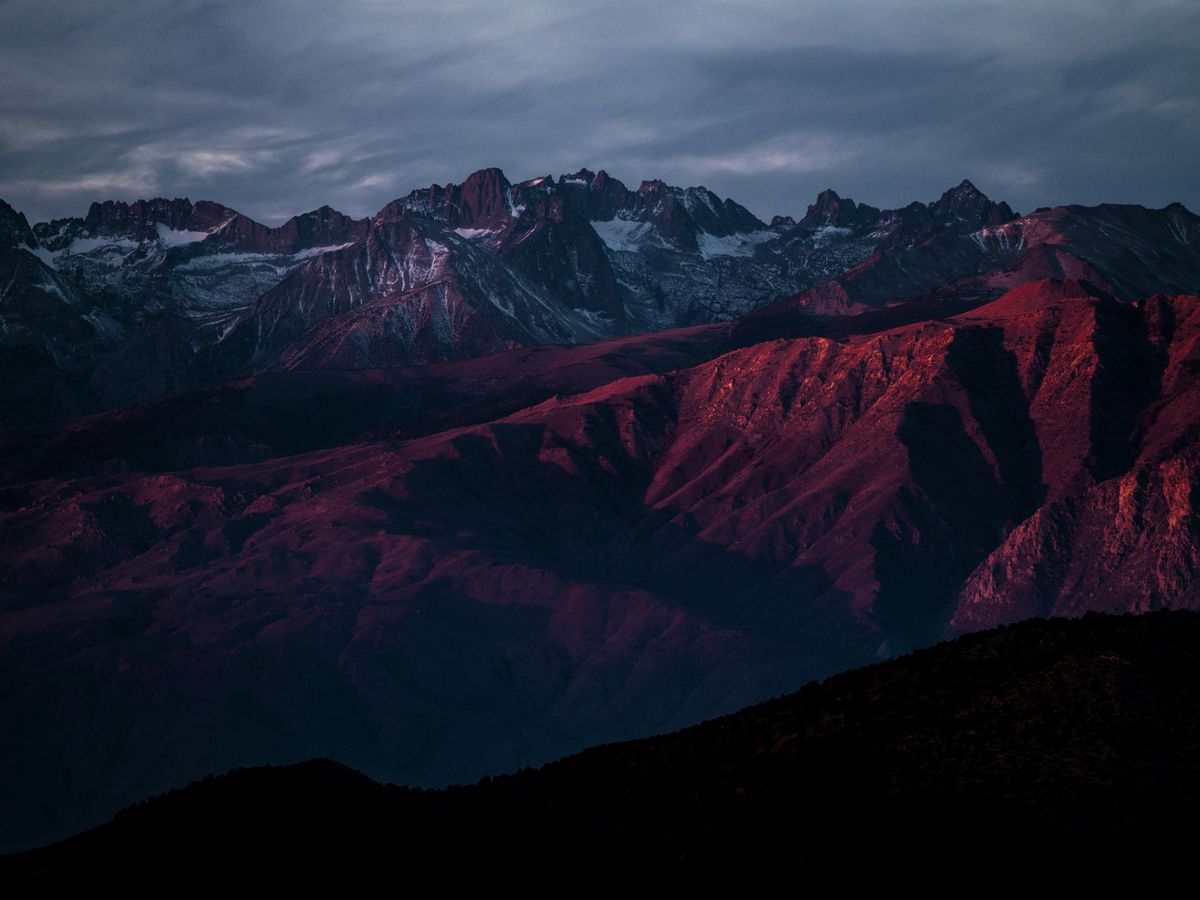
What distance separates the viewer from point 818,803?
2408 inches

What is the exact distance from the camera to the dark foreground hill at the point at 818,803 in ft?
184

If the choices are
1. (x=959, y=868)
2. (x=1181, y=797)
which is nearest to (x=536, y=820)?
(x=959, y=868)

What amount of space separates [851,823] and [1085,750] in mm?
8497

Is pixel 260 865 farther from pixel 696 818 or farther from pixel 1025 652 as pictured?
pixel 1025 652

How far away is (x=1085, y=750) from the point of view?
59.9 meters

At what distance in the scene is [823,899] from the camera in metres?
54.4

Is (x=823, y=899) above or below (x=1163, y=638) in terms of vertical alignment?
below

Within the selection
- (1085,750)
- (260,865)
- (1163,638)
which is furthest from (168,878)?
(1163,638)

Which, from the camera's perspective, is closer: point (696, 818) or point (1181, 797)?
point (1181, 797)

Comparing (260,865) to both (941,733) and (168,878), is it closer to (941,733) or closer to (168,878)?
(168,878)

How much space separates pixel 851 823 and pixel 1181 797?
1060 cm

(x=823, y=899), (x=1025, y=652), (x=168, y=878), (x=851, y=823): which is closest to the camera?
(x=823, y=899)

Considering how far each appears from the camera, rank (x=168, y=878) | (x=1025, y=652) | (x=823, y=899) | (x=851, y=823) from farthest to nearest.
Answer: (x=1025, y=652) → (x=168, y=878) → (x=851, y=823) → (x=823, y=899)

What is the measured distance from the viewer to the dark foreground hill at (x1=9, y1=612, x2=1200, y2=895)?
184 feet
